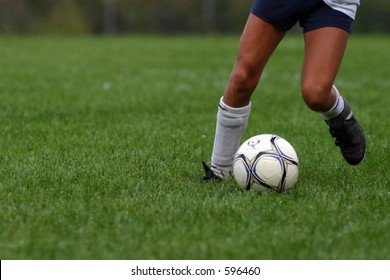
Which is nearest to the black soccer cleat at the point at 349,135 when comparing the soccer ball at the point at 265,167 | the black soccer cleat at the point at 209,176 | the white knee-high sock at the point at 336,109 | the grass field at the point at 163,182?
the white knee-high sock at the point at 336,109

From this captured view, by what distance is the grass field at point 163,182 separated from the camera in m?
3.51

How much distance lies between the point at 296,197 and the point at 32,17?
90.4ft

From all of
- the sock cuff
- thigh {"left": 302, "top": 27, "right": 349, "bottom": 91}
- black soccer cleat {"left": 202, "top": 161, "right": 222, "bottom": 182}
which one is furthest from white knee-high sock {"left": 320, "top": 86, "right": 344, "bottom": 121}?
black soccer cleat {"left": 202, "top": 161, "right": 222, "bottom": 182}

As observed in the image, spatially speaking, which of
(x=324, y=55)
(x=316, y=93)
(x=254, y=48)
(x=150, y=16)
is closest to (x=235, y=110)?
(x=254, y=48)

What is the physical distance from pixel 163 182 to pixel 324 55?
119 cm

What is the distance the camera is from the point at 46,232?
3.67m

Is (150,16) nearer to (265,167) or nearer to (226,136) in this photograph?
(226,136)

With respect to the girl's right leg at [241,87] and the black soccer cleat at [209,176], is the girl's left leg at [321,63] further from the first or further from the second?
the black soccer cleat at [209,176]

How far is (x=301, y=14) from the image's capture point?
464 cm

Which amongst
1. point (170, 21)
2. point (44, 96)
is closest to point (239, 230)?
point (44, 96)

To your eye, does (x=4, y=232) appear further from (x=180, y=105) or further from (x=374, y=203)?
(x=180, y=105)

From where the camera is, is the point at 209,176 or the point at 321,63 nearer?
the point at 321,63

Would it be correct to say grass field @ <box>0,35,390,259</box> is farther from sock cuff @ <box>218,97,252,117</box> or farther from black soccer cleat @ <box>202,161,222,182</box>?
sock cuff @ <box>218,97,252,117</box>

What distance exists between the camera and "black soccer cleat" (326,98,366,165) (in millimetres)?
5031
